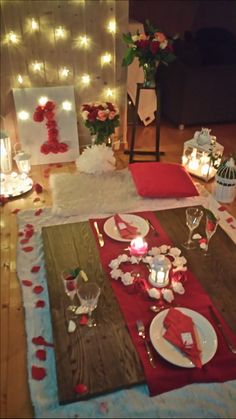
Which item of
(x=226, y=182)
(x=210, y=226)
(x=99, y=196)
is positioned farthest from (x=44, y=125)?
(x=210, y=226)

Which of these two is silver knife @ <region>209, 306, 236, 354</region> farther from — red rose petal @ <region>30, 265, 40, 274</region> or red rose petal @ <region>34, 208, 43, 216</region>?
red rose petal @ <region>34, 208, 43, 216</region>

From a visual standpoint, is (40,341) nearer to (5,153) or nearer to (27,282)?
(27,282)

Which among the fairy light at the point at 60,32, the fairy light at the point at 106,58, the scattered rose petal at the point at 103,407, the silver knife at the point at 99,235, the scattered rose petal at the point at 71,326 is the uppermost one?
the fairy light at the point at 60,32

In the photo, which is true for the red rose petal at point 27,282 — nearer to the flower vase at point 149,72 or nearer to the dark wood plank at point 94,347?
the dark wood plank at point 94,347

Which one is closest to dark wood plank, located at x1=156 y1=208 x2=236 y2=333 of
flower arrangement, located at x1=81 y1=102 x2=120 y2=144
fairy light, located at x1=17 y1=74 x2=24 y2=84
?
flower arrangement, located at x1=81 y1=102 x2=120 y2=144

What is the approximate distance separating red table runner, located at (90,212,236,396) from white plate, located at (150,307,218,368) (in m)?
0.02

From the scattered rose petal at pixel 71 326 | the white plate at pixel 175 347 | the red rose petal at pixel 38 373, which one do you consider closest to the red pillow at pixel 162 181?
the white plate at pixel 175 347

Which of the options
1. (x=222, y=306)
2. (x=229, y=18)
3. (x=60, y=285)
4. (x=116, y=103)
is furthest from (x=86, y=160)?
(x=229, y=18)

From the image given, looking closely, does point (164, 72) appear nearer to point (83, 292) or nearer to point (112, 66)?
point (112, 66)

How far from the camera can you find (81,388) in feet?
4.16

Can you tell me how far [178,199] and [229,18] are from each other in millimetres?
3419

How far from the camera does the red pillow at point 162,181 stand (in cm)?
250

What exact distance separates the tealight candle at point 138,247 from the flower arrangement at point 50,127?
1.62m

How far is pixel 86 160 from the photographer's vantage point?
9.30ft
